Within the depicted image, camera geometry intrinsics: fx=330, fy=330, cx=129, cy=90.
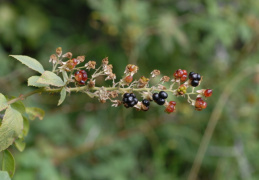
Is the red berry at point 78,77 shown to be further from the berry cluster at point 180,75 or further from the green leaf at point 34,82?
the berry cluster at point 180,75

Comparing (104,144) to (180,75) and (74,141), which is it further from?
(180,75)

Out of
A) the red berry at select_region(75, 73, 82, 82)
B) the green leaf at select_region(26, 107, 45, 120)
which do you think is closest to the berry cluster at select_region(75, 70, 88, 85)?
the red berry at select_region(75, 73, 82, 82)

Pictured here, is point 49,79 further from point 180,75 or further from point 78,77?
point 180,75

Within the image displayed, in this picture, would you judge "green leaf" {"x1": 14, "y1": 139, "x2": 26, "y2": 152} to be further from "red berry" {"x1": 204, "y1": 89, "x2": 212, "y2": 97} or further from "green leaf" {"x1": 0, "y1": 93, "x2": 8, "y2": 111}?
"red berry" {"x1": 204, "y1": 89, "x2": 212, "y2": 97}

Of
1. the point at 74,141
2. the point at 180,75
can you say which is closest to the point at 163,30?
the point at 74,141

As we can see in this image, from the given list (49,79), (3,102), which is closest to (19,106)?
(3,102)

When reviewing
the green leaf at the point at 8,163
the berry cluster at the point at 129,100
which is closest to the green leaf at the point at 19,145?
the green leaf at the point at 8,163
